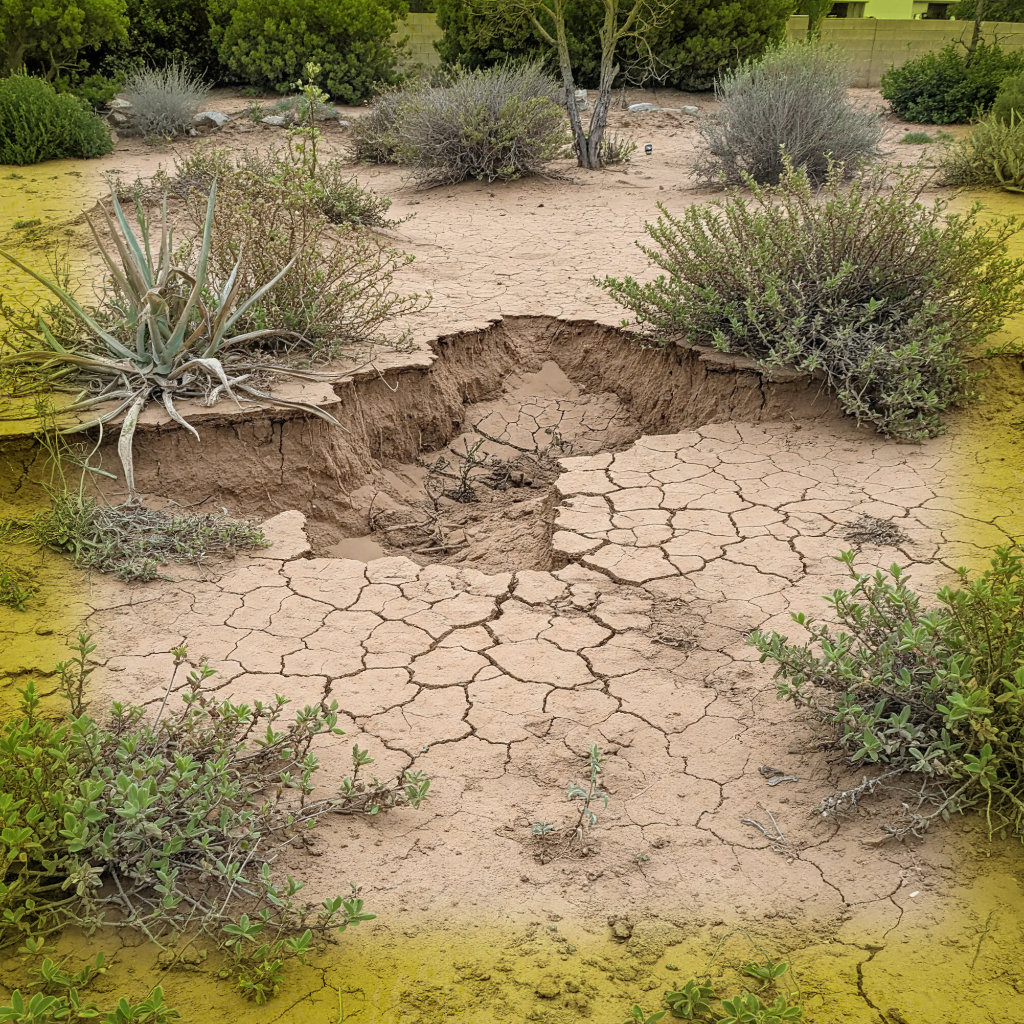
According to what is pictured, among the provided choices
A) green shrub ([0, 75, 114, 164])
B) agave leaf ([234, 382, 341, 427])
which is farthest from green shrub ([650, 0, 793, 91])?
agave leaf ([234, 382, 341, 427])

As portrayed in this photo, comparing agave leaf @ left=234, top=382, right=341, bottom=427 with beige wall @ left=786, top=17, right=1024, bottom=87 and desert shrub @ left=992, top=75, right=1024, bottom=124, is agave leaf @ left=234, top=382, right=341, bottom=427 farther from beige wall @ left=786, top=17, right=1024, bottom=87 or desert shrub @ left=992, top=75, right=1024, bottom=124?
beige wall @ left=786, top=17, right=1024, bottom=87

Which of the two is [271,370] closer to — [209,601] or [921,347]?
[209,601]

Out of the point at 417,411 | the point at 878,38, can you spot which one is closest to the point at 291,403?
the point at 417,411

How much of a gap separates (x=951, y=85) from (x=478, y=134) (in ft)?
22.7

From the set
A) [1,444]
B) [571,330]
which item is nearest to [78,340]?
[1,444]

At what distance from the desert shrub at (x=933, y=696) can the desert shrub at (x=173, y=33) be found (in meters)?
14.7

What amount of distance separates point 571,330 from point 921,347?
7.23ft

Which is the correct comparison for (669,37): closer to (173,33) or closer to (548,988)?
(173,33)

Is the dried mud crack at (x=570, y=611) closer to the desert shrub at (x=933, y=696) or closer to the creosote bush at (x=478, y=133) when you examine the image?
the desert shrub at (x=933, y=696)

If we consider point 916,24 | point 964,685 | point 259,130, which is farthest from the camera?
point 916,24

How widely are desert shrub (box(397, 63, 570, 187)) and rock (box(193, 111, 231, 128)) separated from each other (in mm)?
3599

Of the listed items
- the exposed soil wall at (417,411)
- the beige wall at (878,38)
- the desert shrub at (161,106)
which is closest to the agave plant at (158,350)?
the exposed soil wall at (417,411)

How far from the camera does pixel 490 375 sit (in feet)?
20.0

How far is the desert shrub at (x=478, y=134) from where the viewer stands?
986 cm
